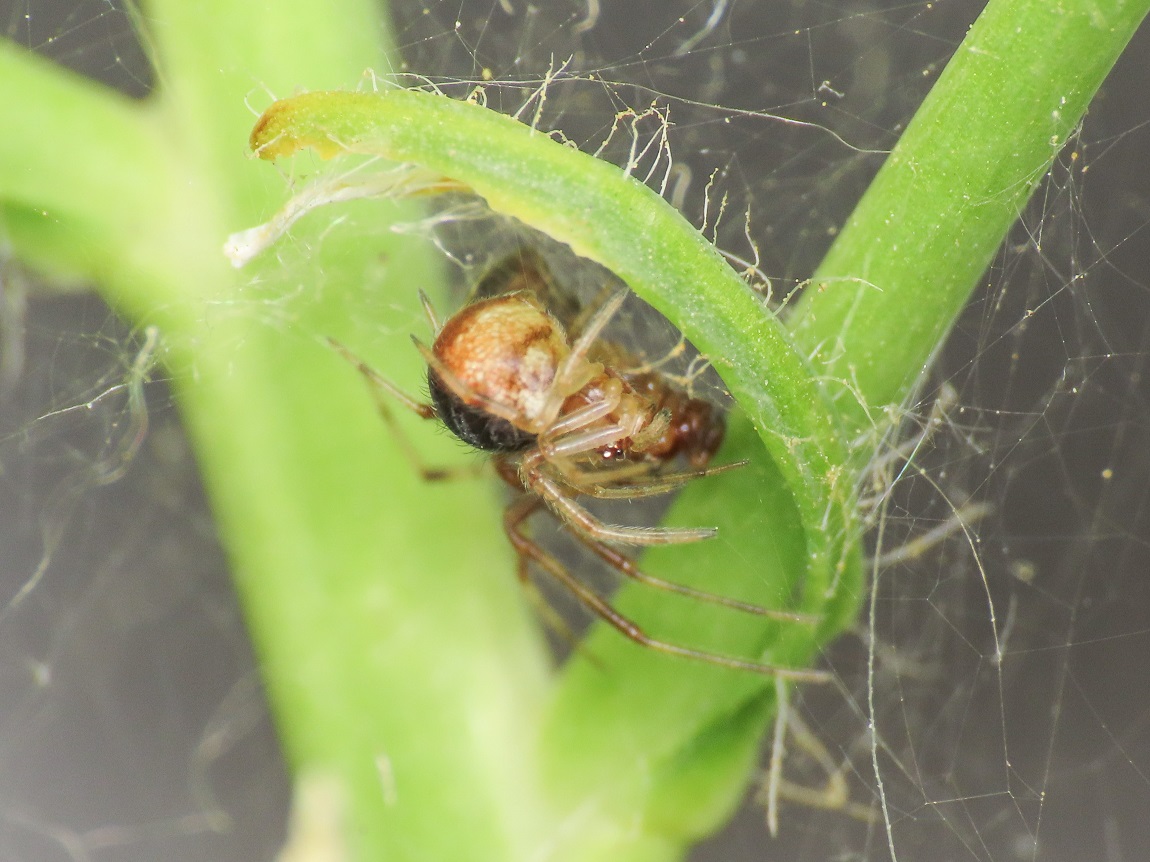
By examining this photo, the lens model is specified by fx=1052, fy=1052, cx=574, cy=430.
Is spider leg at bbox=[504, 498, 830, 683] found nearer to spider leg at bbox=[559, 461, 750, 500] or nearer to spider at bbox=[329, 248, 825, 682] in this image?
spider at bbox=[329, 248, 825, 682]

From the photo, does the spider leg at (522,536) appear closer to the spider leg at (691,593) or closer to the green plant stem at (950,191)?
the spider leg at (691,593)

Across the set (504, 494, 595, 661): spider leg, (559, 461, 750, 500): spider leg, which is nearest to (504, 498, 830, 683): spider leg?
(504, 494, 595, 661): spider leg

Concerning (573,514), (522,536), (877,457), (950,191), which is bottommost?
(522,536)

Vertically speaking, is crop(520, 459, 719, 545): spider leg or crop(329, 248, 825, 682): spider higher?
crop(329, 248, 825, 682): spider

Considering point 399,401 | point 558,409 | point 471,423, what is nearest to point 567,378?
point 558,409

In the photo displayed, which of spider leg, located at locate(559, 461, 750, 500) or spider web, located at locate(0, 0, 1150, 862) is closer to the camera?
spider leg, located at locate(559, 461, 750, 500)

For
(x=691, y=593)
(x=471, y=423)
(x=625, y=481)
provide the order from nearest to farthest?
(x=691, y=593), (x=471, y=423), (x=625, y=481)

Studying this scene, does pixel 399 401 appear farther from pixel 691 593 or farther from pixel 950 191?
pixel 950 191

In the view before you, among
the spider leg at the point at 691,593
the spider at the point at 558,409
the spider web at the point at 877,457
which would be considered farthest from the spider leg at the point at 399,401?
the spider leg at the point at 691,593
